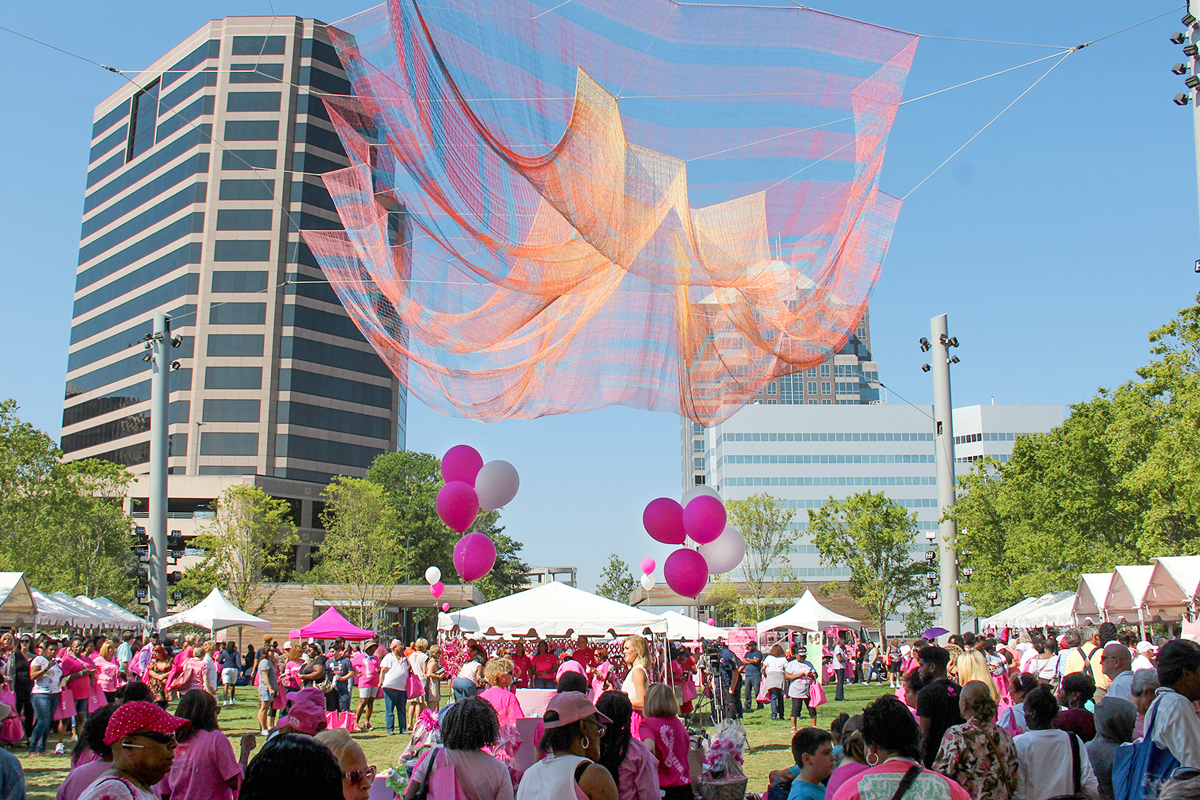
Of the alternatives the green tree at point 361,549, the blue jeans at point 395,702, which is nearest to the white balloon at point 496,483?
the blue jeans at point 395,702

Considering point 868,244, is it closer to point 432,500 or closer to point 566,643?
point 566,643

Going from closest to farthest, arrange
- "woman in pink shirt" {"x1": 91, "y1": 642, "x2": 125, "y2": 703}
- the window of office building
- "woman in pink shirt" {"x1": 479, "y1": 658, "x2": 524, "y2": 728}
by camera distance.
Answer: "woman in pink shirt" {"x1": 479, "y1": 658, "x2": 524, "y2": 728} → "woman in pink shirt" {"x1": 91, "y1": 642, "x2": 125, "y2": 703} → the window of office building

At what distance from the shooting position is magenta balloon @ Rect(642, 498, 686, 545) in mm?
11789

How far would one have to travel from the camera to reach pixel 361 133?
774cm

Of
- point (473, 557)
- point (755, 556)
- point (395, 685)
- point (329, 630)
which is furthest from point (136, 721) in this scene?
point (755, 556)

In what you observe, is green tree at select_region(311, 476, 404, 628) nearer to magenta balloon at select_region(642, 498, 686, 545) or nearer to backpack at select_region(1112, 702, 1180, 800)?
magenta balloon at select_region(642, 498, 686, 545)

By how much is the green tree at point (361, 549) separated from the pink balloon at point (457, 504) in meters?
39.3

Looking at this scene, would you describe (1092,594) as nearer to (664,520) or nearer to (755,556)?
(664,520)

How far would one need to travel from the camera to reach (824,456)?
105 m

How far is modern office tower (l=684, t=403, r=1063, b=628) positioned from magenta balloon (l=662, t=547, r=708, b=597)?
91.1m

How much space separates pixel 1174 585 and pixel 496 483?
1517cm

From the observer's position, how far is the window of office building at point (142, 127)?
235 feet

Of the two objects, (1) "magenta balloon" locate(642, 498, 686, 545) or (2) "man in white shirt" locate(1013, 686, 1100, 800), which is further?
(1) "magenta balloon" locate(642, 498, 686, 545)

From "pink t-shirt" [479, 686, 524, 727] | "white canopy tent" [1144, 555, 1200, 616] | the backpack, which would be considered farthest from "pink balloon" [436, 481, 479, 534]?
"white canopy tent" [1144, 555, 1200, 616]
